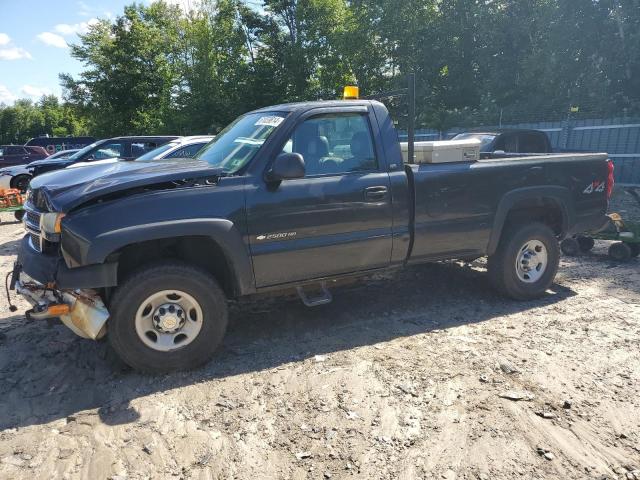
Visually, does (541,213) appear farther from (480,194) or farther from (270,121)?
(270,121)

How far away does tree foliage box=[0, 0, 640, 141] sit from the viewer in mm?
15672

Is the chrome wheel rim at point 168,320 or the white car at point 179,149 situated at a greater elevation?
the white car at point 179,149

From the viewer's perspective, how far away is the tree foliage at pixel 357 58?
15672 millimetres

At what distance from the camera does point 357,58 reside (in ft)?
81.1

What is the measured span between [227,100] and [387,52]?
986cm

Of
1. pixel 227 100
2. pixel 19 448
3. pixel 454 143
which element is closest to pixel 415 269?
pixel 454 143

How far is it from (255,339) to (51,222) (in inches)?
74.8

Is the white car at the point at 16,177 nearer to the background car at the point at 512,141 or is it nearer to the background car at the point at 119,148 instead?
the background car at the point at 119,148

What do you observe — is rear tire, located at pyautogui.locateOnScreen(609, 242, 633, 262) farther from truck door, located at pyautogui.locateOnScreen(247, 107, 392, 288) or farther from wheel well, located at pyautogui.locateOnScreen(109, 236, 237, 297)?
wheel well, located at pyautogui.locateOnScreen(109, 236, 237, 297)

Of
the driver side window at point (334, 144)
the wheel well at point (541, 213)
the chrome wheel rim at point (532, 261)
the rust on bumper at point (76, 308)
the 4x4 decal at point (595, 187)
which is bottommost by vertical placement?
A: the chrome wheel rim at point (532, 261)

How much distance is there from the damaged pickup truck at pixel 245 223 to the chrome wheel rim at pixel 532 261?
6.5 inches

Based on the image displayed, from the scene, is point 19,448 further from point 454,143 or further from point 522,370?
point 454,143

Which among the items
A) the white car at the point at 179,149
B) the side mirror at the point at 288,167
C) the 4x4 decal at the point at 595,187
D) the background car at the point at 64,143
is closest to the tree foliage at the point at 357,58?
the background car at the point at 64,143

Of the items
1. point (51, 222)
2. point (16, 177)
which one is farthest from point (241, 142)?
point (16, 177)
